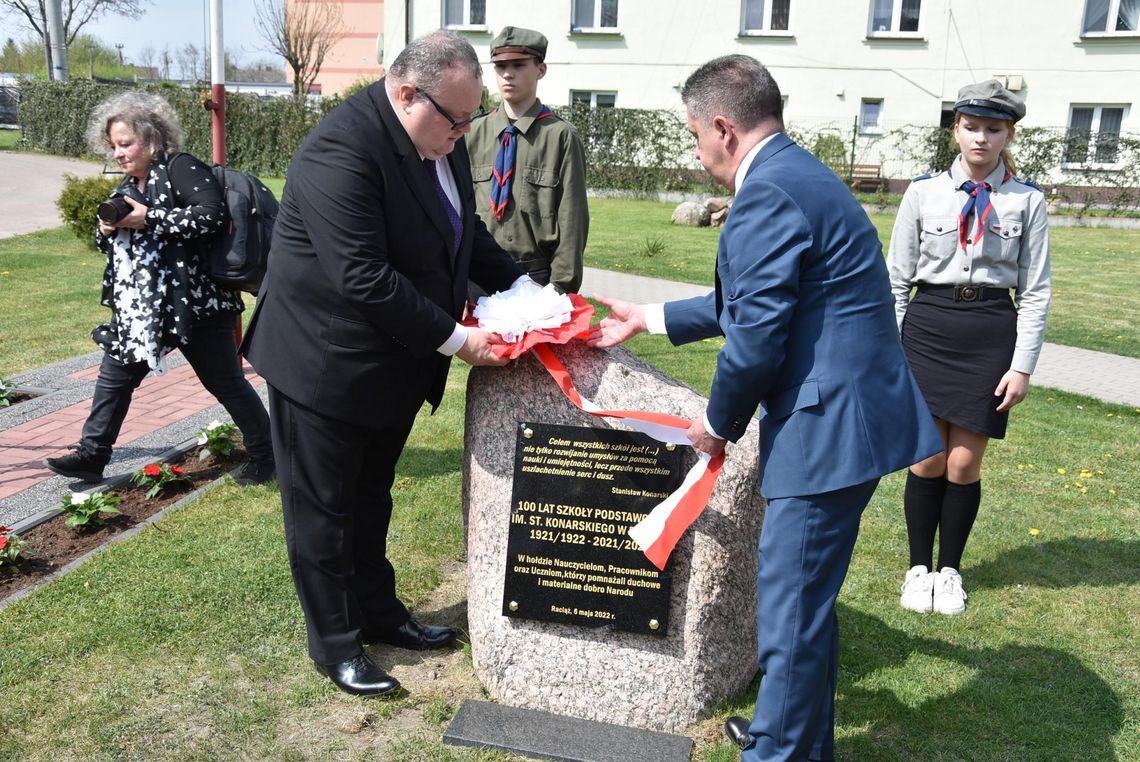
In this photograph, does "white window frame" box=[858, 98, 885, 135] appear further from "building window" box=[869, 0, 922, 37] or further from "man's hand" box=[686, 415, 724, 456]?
"man's hand" box=[686, 415, 724, 456]

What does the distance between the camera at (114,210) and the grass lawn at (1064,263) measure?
8.33m

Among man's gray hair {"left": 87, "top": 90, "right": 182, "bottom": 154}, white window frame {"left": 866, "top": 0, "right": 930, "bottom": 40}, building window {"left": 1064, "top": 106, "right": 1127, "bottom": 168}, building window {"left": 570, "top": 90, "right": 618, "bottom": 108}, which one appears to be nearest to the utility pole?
building window {"left": 570, "top": 90, "right": 618, "bottom": 108}

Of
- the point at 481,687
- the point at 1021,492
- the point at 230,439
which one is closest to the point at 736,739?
the point at 481,687

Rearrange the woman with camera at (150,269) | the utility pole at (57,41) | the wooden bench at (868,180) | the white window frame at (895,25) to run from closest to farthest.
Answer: the woman with camera at (150,269)
the wooden bench at (868,180)
the white window frame at (895,25)
the utility pole at (57,41)

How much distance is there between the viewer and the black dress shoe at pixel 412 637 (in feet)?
12.4

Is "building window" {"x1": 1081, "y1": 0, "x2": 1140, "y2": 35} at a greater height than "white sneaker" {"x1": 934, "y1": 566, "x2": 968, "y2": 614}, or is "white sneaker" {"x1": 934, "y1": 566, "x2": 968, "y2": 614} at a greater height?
"building window" {"x1": 1081, "y1": 0, "x2": 1140, "y2": 35}

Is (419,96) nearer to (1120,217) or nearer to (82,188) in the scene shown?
(82,188)

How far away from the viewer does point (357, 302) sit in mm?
2967

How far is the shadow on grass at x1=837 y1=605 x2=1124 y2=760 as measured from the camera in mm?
3283

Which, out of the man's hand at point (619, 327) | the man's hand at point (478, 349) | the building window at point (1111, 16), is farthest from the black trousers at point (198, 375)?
the building window at point (1111, 16)

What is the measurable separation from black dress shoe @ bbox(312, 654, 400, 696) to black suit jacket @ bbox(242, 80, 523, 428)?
0.89 meters

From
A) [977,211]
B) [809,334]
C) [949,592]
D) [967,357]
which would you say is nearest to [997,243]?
[977,211]

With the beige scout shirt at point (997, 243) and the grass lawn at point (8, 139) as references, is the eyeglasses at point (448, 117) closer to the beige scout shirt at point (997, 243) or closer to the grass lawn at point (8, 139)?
the beige scout shirt at point (997, 243)

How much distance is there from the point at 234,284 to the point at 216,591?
166 cm
